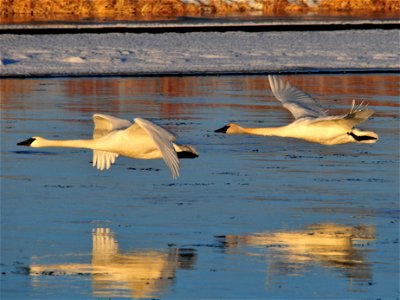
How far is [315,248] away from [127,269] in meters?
1.52

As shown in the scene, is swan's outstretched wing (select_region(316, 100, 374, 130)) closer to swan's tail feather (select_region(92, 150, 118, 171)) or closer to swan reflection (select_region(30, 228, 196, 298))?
swan's tail feather (select_region(92, 150, 118, 171))

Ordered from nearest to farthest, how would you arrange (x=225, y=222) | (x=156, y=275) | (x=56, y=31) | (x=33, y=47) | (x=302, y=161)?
(x=156, y=275)
(x=225, y=222)
(x=302, y=161)
(x=33, y=47)
(x=56, y=31)

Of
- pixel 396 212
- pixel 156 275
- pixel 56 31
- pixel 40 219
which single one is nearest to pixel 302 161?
pixel 396 212

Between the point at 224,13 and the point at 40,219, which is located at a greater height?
the point at 224,13

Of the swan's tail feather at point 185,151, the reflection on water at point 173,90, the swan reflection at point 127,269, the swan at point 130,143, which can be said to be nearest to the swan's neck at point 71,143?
the swan at point 130,143

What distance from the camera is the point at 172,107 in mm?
18812

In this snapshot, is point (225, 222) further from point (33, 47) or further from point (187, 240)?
point (33, 47)

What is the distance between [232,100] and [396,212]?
9.05 m

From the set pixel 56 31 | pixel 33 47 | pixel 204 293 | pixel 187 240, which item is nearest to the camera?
pixel 204 293

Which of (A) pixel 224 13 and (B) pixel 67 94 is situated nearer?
(B) pixel 67 94

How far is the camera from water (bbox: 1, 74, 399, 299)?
27.4 feet

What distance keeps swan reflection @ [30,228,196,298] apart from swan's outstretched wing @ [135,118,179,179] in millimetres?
1062

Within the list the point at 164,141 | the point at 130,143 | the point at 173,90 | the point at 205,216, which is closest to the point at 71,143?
the point at 130,143

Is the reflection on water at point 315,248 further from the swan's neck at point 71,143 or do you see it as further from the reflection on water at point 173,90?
the reflection on water at point 173,90
